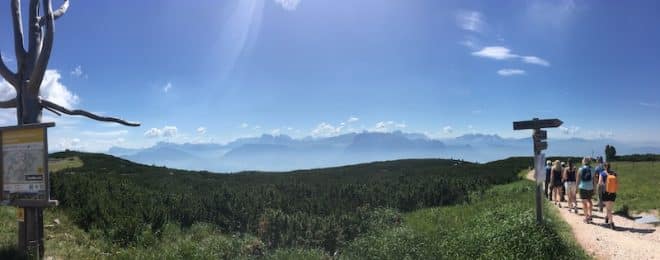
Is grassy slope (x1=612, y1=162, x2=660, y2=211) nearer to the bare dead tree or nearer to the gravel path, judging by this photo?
the gravel path

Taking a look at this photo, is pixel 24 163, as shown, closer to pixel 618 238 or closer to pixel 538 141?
pixel 538 141

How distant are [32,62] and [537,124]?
1353 cm

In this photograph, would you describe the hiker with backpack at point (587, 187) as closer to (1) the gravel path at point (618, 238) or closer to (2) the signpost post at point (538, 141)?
(1) the gravel path at point (618, 238)

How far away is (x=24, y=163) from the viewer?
10.0 meters

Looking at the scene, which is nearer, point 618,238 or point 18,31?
point 18,31

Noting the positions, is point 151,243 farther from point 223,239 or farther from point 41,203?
point 41,203

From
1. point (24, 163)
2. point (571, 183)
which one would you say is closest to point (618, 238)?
point (571, 183)

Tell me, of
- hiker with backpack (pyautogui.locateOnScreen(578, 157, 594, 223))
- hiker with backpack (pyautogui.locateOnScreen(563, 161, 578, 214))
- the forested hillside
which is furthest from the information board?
hiker with backpack (pyautogui.locateOnScreen(563, 161, 578, 214))

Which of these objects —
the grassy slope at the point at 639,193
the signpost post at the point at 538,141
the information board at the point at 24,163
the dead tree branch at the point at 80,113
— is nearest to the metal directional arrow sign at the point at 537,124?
the signpost post at the point at 538,141

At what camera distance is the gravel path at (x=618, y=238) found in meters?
12.5

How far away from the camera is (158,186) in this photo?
24.5 metres

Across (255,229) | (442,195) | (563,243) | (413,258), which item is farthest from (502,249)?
(442,195)

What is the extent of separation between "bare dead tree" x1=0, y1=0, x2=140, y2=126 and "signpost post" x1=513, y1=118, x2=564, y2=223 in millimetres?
12660

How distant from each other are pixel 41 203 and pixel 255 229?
357 inches
